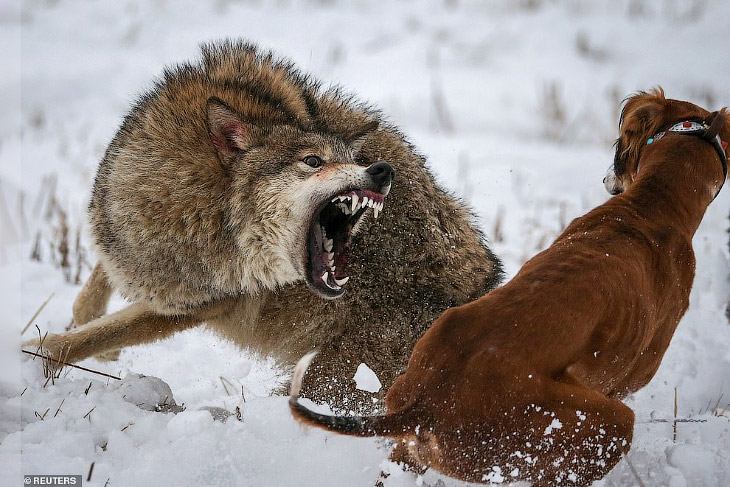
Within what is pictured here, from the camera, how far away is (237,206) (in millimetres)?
3449

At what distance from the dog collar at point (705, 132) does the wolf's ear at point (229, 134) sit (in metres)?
1.97

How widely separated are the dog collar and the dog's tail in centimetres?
197

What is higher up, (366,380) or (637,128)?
(637,128)

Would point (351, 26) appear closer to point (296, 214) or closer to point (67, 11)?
point (67, 11)

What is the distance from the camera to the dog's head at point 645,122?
3375 millimetres

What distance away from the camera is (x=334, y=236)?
12.0 feet

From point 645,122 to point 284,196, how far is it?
1.80m

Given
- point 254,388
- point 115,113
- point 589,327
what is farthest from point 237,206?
point 115,113

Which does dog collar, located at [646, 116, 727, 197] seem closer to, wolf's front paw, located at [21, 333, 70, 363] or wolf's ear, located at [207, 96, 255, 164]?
wolf's ear, located at [207, 96, 255, 164]

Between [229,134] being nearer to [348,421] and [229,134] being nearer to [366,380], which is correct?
[366,380]

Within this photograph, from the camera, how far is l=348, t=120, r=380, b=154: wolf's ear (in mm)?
3734

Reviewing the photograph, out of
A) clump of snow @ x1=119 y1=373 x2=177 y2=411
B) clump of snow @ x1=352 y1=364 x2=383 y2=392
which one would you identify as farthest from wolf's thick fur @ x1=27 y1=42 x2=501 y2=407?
clump of snow @ x1=119 y1=373 x2=177 y2=411

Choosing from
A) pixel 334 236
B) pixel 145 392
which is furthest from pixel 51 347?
pixel 334 236

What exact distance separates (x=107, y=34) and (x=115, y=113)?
2.57 meters
